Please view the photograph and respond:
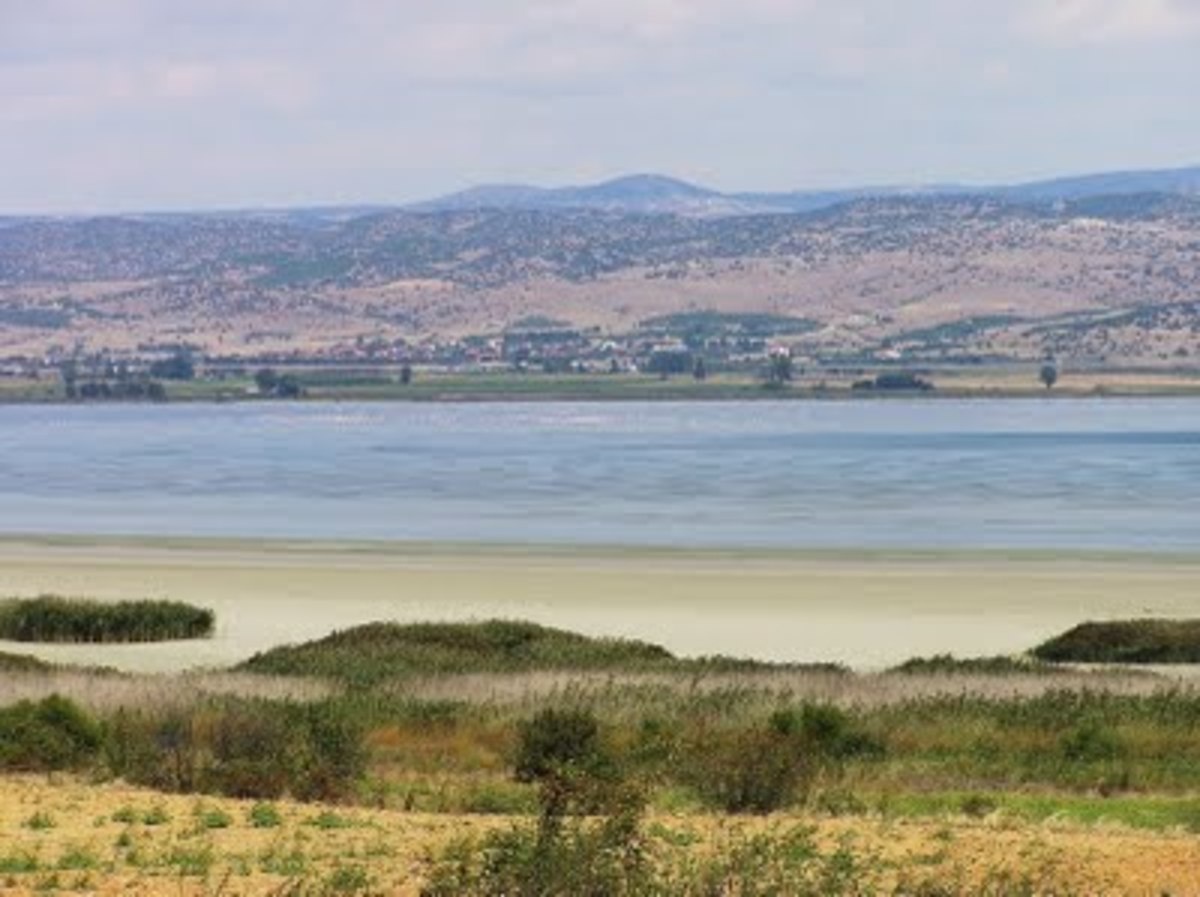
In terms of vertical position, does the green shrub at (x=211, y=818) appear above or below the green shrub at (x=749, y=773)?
above

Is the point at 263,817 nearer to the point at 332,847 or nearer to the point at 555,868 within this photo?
the point at 332,847

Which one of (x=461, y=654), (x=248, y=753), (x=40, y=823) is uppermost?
(x=40, y=823)

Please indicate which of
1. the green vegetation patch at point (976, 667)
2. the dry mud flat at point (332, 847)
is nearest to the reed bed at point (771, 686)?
the green vegetation patch at point (976, 667)

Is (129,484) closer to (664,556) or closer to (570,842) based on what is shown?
(664,556)

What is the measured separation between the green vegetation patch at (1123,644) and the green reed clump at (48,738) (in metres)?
19.7

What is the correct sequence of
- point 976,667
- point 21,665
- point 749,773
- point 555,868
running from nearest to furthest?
point 555,868
point 749,773
point 21,665
point 976,667

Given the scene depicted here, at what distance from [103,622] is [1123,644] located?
56.6 ft

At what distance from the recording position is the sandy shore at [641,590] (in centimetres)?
4581

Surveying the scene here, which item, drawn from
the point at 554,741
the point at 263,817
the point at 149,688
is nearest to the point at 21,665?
the point at 149,688

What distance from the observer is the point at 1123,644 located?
42781 mm

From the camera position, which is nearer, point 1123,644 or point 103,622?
point 1123,644

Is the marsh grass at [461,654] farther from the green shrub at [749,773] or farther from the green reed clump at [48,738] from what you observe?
the green shrub at [749,773]

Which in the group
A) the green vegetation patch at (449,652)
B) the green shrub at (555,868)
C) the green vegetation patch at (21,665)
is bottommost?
the green vegetation patch at (449,652)

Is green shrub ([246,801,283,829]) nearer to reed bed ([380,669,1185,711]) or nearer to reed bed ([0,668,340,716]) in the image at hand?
reed bed ([0,668,340,716])
